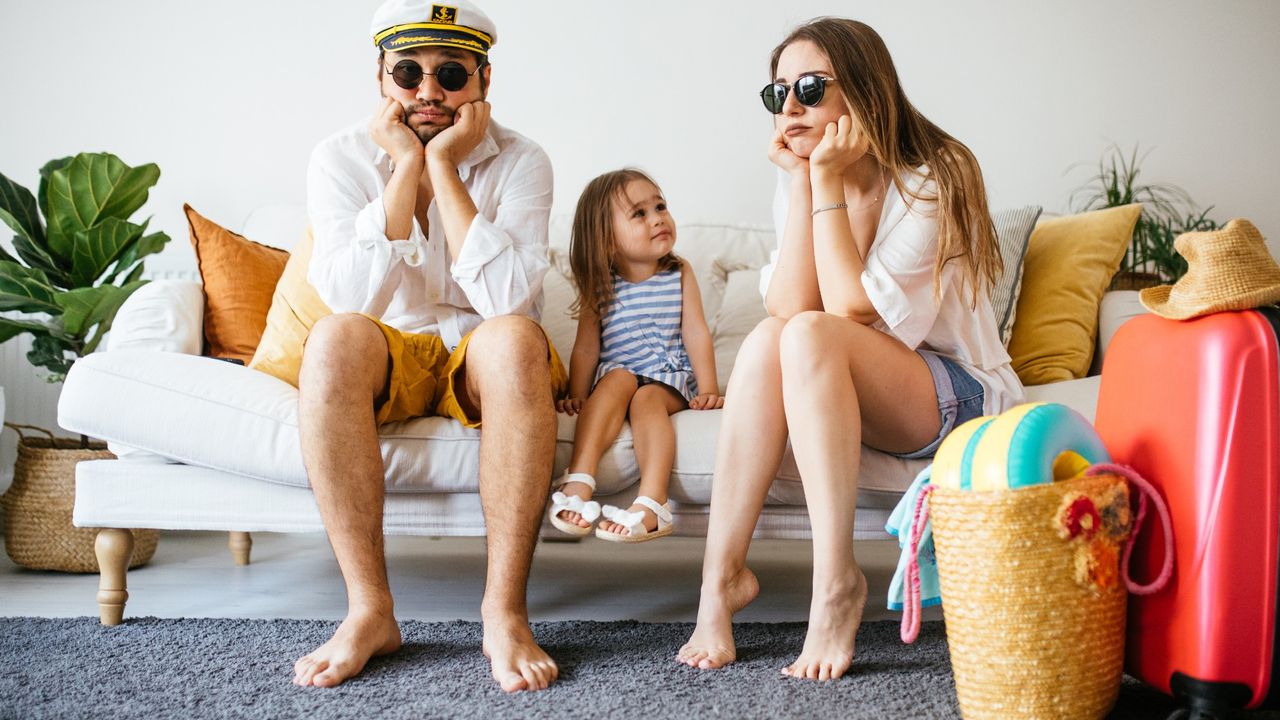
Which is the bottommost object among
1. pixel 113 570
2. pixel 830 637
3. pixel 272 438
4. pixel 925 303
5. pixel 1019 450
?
pixel 113 570

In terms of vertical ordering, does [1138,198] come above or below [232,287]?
above

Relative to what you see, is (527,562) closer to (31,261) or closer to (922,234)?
(922,234)

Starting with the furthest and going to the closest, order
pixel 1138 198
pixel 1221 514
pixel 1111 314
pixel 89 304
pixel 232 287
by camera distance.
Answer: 1. pixel 1138 198
2. pixel 89 304
3. pixel 232 287
4. pixel 1111 314
5. pixel 1221 514

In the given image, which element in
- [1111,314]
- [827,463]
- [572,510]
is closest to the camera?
[827,463]

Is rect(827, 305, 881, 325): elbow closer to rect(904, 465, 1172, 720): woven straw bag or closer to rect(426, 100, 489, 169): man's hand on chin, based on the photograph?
rect(904, 465, 1172, 720): woven straw bag

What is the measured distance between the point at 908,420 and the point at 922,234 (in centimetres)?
28

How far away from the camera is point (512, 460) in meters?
1.52

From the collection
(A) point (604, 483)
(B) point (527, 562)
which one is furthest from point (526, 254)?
(B) point (527, 562)

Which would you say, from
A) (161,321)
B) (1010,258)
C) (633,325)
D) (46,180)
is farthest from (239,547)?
(1010,258)

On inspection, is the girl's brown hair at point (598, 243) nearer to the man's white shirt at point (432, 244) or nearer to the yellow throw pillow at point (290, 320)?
the man's white shirt at point (432, 244)

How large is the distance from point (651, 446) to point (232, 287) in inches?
40.7

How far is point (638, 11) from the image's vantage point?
9.68 ft

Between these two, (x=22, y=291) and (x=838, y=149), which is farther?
(x=22, y=291)

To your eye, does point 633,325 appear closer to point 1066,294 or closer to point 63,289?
point 1066,294
